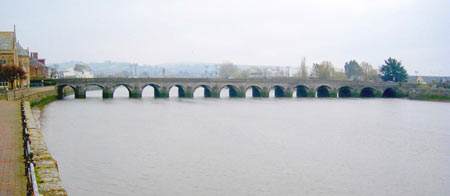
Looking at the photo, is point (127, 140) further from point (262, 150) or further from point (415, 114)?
point (415, 114)

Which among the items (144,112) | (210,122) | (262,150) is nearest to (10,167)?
(262,150)

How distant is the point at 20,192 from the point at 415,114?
47686 mm

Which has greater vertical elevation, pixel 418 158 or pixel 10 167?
pixel 10 167

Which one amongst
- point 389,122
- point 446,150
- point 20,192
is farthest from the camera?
point 389,122

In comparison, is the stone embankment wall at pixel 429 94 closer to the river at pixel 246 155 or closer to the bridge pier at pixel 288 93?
the bridge pier at pixel 288 93

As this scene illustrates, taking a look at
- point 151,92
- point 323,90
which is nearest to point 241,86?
point 323,90

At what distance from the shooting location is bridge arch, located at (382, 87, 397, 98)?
3307 inches

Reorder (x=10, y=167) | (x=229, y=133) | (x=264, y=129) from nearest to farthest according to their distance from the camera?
A: (x=10, y=167) < (x=229, y=133) < (x=264, y=129)

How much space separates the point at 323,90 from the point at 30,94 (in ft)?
181

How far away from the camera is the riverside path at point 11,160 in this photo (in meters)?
11.2

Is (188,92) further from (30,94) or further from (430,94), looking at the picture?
(430,94)

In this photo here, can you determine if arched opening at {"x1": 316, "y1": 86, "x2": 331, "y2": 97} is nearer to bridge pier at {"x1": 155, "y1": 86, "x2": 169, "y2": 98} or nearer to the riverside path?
bridge pier at {"x1": 155, "y1": 86, "x2": 169, "y2": 98}

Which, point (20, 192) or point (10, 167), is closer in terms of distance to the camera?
point (20, 192)

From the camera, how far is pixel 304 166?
894 inches
